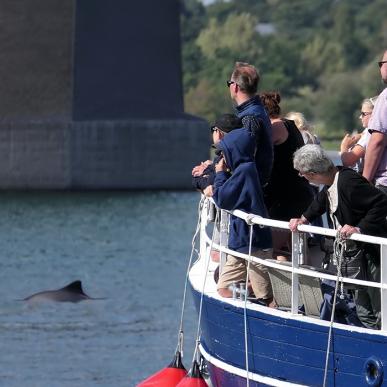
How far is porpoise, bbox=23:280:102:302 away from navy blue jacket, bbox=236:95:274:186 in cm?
1317

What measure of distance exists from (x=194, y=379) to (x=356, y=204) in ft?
8.48

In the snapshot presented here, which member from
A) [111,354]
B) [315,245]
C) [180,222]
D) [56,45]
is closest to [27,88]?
[56,45]

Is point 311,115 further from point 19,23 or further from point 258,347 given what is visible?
point 258,347

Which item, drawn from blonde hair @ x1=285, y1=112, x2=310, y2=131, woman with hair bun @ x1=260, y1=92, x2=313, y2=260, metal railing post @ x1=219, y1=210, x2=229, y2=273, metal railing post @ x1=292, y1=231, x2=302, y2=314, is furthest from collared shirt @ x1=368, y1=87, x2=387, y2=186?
metal railing post @ x1=219, y1=210, x2=229, y2=273

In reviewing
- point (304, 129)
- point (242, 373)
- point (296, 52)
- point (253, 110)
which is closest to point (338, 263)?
point (253, 110)

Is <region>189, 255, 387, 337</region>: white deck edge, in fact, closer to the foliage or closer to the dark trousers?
the dark trousers

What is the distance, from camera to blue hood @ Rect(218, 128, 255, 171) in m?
9.64

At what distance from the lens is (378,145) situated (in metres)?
9.16

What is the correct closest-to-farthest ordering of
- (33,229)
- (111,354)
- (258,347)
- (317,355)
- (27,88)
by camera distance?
(317,355) < (258,347) < (111,354) < (33,229) < (27,88)

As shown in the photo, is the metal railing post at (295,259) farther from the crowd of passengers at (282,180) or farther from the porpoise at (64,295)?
the porpoise at (64,295)

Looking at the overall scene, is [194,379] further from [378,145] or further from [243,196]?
[378,145]

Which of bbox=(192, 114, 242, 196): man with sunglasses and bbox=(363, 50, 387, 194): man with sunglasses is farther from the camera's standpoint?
bbox=(192, 114, 242, 196): man with sunglasses

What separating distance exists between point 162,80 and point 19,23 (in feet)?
15.3

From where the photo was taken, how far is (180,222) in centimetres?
4069
